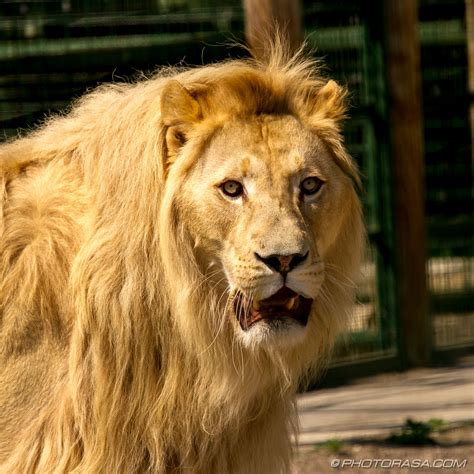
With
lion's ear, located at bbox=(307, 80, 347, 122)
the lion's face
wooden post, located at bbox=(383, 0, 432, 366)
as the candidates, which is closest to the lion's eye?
the lion's face

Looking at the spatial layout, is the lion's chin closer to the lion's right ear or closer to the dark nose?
the dark nose

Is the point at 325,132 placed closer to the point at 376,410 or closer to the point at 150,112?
the point at 150,112

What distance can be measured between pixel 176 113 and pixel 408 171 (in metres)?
4.62

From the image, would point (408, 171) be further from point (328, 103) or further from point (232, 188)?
point (232, 188)

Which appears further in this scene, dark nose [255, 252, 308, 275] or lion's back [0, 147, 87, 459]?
lion's back [0, 147, 87, 459]

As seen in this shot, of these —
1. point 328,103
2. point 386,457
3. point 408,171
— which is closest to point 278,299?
point 328,103

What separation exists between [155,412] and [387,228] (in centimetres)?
469

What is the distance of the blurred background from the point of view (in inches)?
287

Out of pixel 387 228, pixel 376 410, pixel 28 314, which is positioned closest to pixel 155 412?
pixel 28 314

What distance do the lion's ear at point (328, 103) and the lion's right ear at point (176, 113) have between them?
0.48m

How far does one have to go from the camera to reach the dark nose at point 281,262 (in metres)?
3.79

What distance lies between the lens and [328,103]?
173 inches

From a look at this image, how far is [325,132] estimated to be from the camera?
4.30 m

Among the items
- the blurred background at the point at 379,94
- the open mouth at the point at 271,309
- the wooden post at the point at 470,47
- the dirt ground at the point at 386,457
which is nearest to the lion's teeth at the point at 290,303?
the open mouth at the point at 271,309
